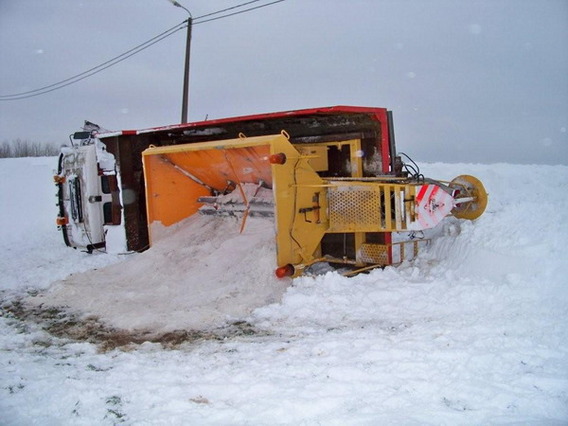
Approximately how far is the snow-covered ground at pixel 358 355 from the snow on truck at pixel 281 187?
57 centimetres

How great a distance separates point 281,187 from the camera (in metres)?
4.68

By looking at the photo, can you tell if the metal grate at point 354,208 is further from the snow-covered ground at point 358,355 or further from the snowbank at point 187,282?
the snowbank at point 187,282

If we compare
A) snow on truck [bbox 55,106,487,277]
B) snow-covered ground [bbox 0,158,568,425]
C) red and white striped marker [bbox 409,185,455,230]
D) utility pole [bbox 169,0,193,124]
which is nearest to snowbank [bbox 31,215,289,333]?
snow-covered ground [bbox 0,158,568,425]

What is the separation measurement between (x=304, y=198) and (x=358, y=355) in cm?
222

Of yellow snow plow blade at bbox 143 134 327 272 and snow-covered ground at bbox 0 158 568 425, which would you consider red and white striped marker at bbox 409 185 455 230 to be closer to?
snow-covered ground at bbox 0 158 568 425

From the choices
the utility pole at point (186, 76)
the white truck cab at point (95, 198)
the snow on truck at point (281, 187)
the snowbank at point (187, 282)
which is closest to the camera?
the snowbank at point (187, 282)

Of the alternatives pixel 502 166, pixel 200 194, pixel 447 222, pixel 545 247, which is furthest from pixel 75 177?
pixel 502 166

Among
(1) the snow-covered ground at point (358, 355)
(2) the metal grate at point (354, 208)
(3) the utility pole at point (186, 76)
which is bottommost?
(1) the snow-covered ground at point (358, 355)

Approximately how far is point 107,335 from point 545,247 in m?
4.21

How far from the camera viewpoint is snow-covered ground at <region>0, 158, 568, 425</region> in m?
2.46

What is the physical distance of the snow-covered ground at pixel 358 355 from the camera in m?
2.46

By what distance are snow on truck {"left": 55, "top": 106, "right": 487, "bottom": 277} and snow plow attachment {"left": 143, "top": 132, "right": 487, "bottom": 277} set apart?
13mm

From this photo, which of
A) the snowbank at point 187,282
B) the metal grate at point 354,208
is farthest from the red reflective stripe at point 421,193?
the snowbank at point 187,282

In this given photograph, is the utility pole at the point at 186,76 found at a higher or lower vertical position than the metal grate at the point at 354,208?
higher
